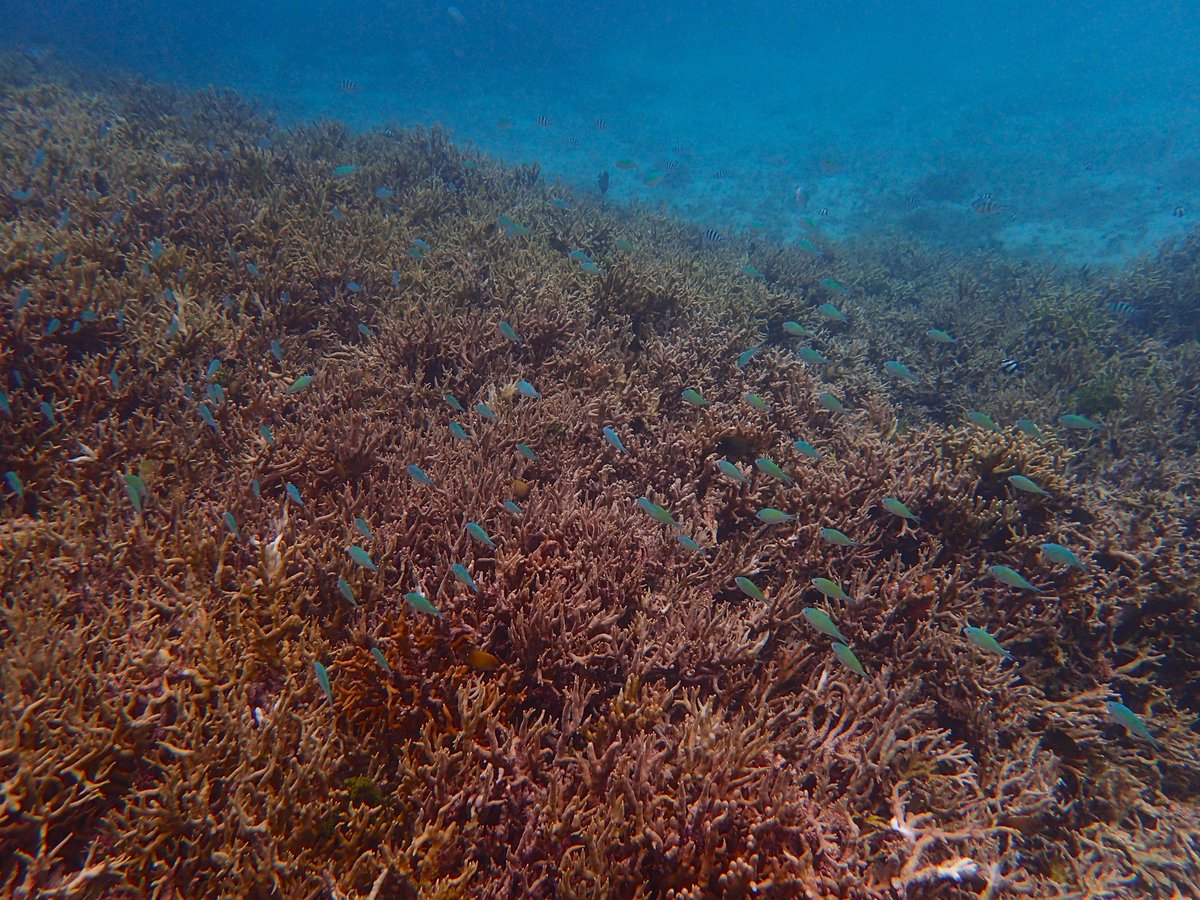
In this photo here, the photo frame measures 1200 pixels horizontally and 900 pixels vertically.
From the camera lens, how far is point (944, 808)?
116 inches

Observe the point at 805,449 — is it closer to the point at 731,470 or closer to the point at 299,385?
the point at 731,470

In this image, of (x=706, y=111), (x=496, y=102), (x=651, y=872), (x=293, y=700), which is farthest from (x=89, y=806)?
(x=706, y=111)

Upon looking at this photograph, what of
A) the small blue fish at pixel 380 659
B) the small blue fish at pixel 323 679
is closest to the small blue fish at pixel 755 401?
the small blue fish at pixel 380 659

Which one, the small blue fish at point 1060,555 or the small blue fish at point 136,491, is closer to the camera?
the small blue fish at point 136,491

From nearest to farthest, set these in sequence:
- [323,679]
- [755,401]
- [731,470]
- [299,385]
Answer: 1. [323,679]
2. [731,470]
3. [299,385]
4. [755,401]

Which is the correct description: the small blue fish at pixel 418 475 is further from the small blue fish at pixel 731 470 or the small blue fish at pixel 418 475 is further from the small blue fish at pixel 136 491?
the small blue fish at pixel 731 470

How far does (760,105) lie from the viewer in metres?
40.0

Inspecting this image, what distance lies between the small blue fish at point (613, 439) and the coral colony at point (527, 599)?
98mm

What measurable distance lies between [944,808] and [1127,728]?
6.09 feet

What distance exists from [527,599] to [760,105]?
46804mm

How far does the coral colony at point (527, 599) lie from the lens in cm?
237

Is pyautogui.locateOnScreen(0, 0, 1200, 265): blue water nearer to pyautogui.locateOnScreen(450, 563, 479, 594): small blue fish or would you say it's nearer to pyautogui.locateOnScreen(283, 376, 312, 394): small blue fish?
pyautogui.locateOnScreen(283, 376, 312, 394): small blue fish

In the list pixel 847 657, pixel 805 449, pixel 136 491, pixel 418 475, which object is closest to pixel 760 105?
pixel 805 449

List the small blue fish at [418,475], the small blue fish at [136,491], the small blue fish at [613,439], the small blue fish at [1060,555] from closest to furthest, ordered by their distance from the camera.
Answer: the small blue fish at [136,491] < the small blue fish at [418,475] < the small blue fish at [1060,555] < the small blue fish at [613,439]
